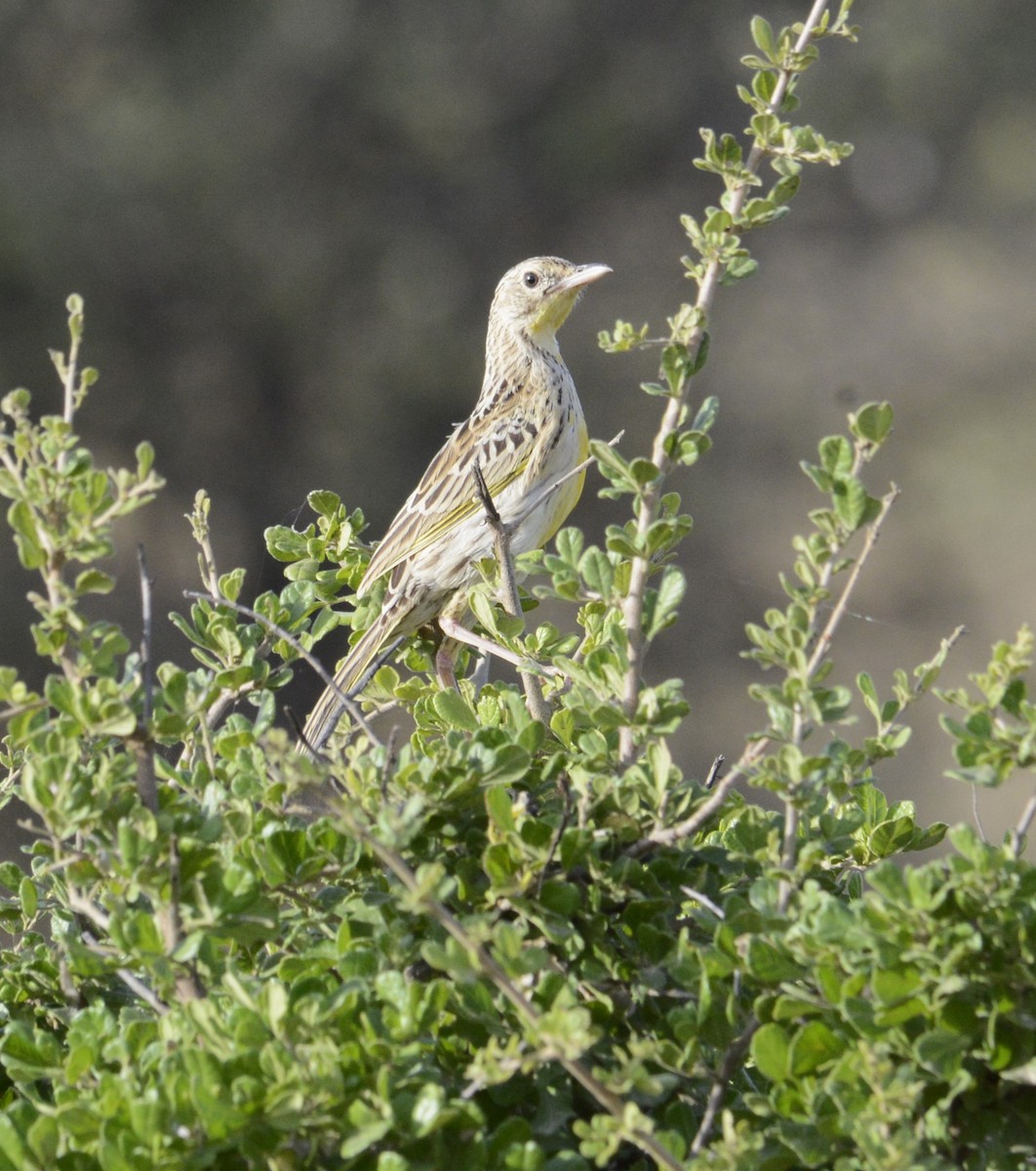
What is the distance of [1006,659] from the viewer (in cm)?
130

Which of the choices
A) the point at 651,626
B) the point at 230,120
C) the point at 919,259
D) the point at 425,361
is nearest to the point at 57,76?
the point at 230,120

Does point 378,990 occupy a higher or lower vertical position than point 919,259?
lower

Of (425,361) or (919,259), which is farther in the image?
(919,259)

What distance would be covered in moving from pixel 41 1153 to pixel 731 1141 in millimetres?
546

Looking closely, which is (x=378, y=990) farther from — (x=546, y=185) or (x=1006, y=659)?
(x=546, y=185)

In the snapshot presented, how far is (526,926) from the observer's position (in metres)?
1.38

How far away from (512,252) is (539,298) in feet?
30.3

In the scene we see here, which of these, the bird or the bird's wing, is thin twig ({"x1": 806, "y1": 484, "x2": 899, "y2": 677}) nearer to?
the bird

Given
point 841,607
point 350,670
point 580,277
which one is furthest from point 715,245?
point 580,277

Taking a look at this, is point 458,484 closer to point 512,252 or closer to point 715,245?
point 715,245

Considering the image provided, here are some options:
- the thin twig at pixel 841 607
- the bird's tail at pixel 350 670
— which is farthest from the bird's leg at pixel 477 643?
the thin twig at pixel 841 607

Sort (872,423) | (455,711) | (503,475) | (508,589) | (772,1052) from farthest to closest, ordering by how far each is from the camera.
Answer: (503,475) < (508,589) < (455,711) < (872,423) < (772,1052)

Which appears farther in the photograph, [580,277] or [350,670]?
[580,277]

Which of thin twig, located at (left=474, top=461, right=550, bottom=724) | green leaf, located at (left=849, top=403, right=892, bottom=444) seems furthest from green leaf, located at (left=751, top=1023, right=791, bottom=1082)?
thin twig, located at (left=474, top=461, right=550, bottom=724)
